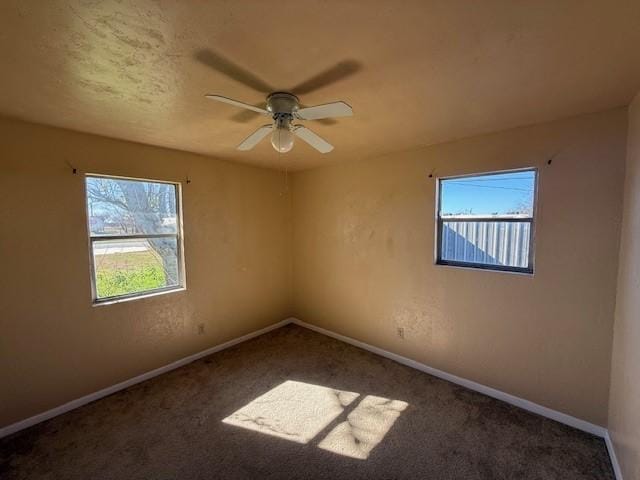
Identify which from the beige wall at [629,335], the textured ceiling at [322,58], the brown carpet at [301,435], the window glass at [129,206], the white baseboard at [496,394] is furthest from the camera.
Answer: the window glass at [129,206]

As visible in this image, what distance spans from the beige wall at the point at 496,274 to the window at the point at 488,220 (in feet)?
0.32

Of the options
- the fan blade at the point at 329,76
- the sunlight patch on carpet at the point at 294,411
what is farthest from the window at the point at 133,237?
the fan blade at the point at 329,76

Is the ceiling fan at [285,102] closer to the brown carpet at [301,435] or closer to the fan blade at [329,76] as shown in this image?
the fan blade at [329,76]

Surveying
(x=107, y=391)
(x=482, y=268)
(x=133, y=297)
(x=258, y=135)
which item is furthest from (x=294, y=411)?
(x=258, y=135)

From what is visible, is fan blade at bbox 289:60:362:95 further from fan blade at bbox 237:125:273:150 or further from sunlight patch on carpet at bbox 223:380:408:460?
sunlight patch on carpet at bbox 223:380:408:460

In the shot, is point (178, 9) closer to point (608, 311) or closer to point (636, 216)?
point (636, 216)

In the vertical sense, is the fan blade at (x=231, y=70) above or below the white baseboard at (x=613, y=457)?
above

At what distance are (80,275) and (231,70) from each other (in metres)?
2.21

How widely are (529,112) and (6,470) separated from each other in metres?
4.22

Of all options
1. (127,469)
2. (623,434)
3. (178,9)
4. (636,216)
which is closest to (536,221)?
(636,216)

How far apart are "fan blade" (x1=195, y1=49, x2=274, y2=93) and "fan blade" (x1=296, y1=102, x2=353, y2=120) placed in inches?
10.2

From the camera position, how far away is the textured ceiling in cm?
107

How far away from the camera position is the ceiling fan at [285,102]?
1400mm

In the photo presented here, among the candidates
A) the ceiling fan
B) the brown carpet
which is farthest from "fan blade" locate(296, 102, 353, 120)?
the brown carpet
